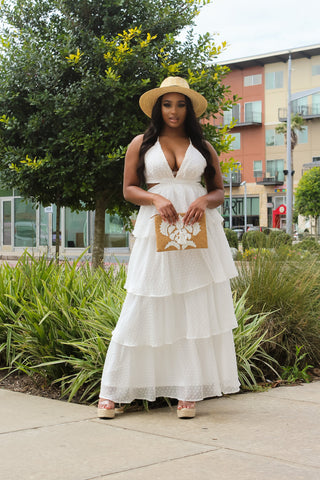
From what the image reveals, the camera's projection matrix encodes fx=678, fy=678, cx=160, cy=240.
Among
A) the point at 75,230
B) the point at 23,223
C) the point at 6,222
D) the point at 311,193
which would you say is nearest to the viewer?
the point at 75,230

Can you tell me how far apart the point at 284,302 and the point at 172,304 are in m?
1.97

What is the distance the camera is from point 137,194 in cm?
395

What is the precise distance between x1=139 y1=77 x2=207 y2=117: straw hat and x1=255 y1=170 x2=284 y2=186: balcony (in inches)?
2267

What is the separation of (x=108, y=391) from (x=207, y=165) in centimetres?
147

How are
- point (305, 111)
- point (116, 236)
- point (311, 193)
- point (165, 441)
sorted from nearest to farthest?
point (165, 441)
point (116, 236)
point (311, 193)
point (305, 111)

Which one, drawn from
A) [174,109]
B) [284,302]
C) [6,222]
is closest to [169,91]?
[174,109]

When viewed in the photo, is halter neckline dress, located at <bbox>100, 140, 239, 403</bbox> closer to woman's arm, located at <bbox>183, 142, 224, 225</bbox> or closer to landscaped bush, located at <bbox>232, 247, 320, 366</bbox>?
woman's arm, located at <bbox>183, 142, 224, 225</bbox>

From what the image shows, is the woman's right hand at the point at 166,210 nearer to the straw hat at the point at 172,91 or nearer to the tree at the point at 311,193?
the straw hat at the point at 172,91

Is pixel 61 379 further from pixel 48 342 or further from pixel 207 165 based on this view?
pixel 207 165

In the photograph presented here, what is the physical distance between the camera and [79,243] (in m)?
27.6

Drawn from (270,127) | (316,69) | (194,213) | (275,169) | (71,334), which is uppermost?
(316,69)

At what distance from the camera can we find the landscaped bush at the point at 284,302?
17.9ft

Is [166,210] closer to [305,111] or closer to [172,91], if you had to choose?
[172,91]

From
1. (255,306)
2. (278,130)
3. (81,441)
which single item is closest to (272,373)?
(255,306)
